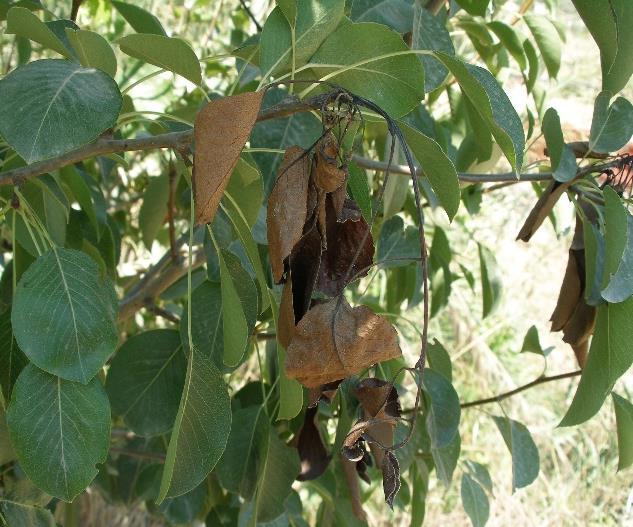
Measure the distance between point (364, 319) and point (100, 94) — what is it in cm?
21

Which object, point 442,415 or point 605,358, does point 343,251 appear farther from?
point 442,415

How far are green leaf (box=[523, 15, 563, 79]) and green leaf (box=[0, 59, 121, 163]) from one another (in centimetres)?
69

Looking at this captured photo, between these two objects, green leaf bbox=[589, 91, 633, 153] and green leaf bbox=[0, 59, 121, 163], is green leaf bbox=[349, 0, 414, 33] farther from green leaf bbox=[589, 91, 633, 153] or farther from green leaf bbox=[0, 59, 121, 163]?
green leaf bbox=[0, 59, 121, 163]

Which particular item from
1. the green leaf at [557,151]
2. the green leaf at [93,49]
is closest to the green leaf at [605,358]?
the green leaf at [557,151]

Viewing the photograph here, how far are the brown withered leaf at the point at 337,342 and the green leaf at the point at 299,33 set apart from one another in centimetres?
20

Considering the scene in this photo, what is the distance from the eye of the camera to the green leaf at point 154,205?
1.23m

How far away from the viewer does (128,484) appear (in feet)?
4.32

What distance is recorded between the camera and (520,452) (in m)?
1.07

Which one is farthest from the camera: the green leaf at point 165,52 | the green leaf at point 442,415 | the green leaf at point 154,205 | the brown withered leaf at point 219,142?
the green leaf at point 154,205

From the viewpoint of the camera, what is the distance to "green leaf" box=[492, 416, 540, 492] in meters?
1.02

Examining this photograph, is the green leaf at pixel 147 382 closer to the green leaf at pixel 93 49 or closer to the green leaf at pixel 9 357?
the green leaf at pixel 9 357

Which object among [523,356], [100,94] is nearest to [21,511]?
[100,94]

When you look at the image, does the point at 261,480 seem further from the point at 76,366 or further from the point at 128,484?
the point at 128,484

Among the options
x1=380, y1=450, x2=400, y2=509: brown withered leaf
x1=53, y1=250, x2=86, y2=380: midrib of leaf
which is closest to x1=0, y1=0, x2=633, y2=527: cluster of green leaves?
x1=53, y1=250, x2=86, y2=380: midrib of leaf
